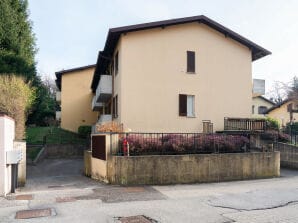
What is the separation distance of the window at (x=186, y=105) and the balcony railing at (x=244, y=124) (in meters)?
2.41

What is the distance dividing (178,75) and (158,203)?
39.6ft

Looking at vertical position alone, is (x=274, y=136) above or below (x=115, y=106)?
below

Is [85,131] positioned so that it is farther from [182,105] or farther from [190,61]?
[190,61]

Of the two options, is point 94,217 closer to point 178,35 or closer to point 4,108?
point 4,108

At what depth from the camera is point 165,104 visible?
2003 centimetres

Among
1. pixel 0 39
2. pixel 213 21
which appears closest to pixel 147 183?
pixel 213 21

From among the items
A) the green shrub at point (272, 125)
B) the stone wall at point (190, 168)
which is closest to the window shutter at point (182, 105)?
the green shrub at point (272, 125)

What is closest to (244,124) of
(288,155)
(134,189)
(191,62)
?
(288,155)

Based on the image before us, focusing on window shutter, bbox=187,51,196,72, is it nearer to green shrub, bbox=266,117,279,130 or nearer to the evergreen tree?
green shrub, bbox=266,117,279,130

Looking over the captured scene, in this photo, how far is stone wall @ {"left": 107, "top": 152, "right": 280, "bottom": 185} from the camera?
1263 cm

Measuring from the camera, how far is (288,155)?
18312 millimetres

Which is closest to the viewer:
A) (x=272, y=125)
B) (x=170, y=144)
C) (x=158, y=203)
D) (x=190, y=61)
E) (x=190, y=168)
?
(x=158, y=203)

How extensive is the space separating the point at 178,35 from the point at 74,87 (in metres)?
17.7

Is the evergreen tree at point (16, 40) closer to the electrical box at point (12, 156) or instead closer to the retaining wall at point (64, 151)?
the retaining wall at point (64, 151)
